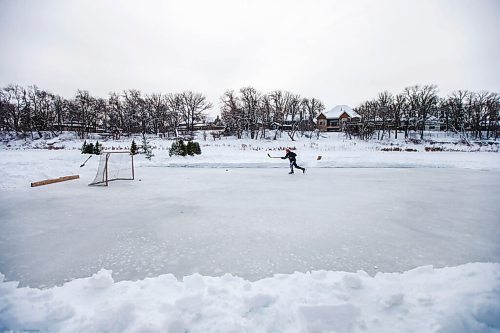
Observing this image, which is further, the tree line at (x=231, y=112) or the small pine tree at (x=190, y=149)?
the tree line at (x=231, y=112)

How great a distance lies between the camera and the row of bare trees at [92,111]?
49.3 m

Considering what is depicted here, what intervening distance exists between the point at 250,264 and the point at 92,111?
207 feet

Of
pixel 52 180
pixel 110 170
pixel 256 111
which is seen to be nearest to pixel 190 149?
pixel 110 170

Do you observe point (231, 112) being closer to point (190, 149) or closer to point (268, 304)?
point (190, 149)

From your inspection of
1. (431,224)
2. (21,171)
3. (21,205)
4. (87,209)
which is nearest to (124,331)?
(87,209)

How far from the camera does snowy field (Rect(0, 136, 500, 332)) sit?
2176mm

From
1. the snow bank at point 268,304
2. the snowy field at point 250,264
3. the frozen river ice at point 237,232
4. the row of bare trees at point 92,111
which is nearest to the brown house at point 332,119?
the row of bare trees at point 92,111

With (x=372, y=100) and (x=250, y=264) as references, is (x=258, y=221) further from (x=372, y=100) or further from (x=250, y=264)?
(x=372, y=100)

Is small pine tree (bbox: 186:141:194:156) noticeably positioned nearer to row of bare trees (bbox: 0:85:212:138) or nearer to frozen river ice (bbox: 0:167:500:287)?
frozen river ice (bbox: 0:167:500:287)

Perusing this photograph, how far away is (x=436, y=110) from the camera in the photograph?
5759 centimetres

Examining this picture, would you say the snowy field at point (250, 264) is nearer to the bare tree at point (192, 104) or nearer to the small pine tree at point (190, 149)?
the small pine tree at point (190, 149)

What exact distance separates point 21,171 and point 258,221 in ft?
33.5

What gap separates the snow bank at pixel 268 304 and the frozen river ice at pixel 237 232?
29 cm

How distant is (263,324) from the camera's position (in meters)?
2.10
